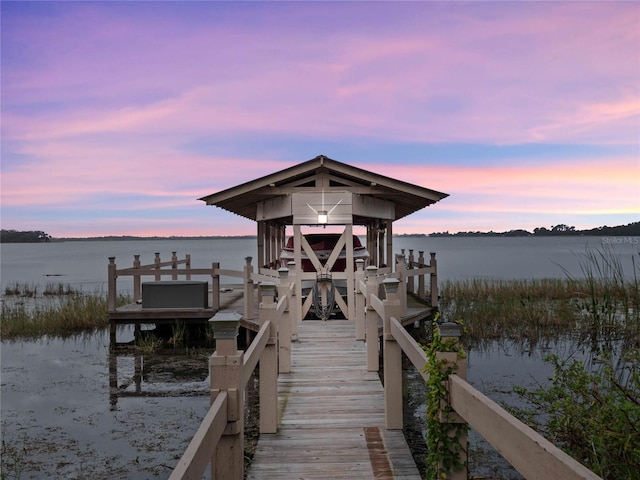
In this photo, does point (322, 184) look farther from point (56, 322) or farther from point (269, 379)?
point (56, 322)

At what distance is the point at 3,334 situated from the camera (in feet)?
55.6

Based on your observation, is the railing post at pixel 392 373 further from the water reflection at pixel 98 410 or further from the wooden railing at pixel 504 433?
the water reflection at pixel 98 410

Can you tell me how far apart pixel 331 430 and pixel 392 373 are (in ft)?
2.92

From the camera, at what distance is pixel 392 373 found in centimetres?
573

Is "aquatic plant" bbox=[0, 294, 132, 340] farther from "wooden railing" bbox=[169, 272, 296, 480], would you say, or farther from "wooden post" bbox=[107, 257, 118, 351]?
"wooden railing" bbox=[169, 272, 296, 480]

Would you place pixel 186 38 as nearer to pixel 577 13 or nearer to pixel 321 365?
pixel 577 13

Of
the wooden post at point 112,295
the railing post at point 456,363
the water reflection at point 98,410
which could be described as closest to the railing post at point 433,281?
the water reflection at point 98,410

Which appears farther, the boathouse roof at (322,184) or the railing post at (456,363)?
the boathouse roof at (322,184)

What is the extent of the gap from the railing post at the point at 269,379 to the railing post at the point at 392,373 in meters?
1.20

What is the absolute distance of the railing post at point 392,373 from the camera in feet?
18.6

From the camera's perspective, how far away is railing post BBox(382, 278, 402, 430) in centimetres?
566

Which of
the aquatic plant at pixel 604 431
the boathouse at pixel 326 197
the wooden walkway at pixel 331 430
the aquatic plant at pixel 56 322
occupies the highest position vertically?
the boathouse at pixel 326 197

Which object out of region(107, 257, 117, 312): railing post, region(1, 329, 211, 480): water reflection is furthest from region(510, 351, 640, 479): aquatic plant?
region(107, 257, 117, 312): railing post

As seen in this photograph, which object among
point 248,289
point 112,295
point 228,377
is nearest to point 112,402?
point 248,289
